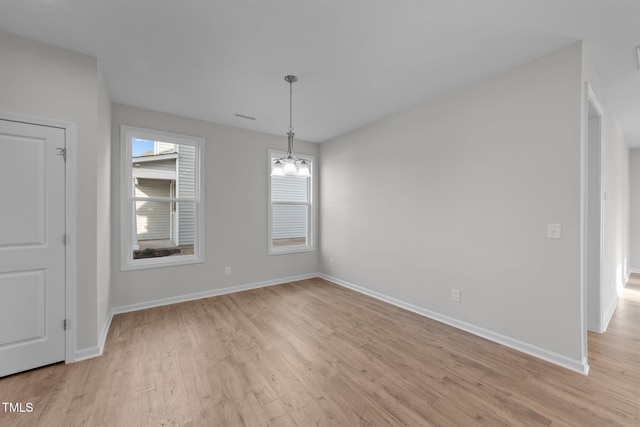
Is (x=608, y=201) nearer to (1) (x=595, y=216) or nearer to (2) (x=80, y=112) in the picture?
(1) (x=595, y=216)

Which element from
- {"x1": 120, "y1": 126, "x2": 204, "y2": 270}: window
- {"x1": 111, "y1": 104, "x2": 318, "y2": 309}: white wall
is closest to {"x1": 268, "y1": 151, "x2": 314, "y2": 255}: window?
{"x1": 111, "y1": 104, "x2": 318, "y2": 309}: white wall

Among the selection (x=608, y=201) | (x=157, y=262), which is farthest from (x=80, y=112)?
(x=608, y=201)

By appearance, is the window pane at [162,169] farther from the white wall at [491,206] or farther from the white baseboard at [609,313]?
the white baseboard at [609,313]

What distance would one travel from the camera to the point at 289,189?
5.16 m

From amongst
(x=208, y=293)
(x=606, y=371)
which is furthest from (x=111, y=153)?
(x=606, y=371)

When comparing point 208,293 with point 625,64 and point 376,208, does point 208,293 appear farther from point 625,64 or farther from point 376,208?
Answer: point 625,64

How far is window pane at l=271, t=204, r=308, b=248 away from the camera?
5.00m

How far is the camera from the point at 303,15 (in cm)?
193

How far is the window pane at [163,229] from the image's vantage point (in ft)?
12.2

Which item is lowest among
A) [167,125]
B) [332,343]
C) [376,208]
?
[332,343]

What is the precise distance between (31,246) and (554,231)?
4.56 meters

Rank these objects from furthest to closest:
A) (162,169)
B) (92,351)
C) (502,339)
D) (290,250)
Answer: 1. (290,250)
2. (162,169)
3. (502,339)
4. (92,351)

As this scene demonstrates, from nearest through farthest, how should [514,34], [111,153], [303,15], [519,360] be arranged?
[303,15]
[514,34]
[519,360]
[111,153]

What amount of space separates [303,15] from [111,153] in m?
3.04
